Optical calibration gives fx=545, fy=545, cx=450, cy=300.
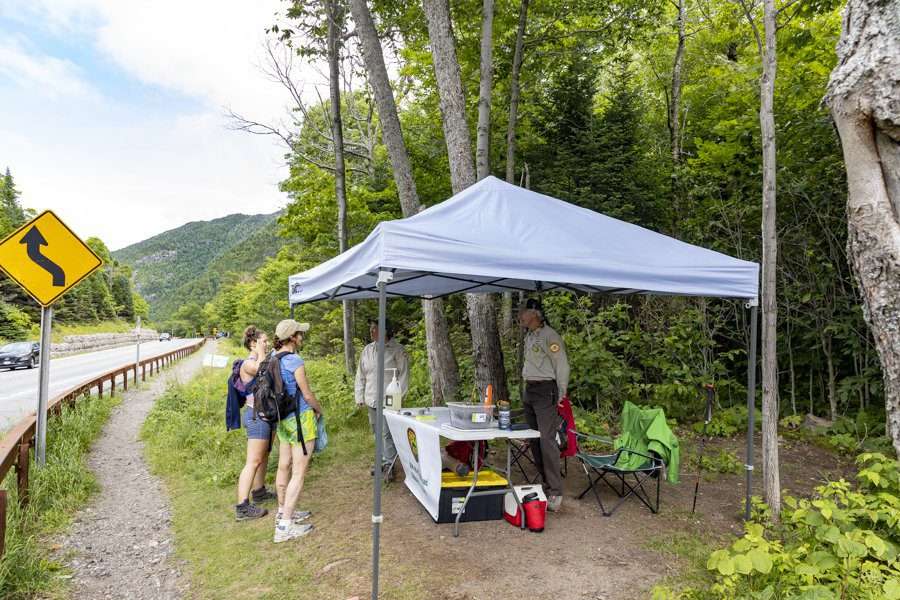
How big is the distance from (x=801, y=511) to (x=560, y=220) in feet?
8.33

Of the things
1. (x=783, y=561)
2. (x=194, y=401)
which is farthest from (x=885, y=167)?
(x=194, y=401)

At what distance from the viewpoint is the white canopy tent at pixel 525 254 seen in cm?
349

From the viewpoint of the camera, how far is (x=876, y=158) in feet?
12.4

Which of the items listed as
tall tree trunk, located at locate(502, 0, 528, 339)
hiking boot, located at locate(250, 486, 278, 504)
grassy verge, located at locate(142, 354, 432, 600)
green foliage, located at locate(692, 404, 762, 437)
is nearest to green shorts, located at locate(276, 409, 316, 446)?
grassy verge, located at locate(142, 354, 432, 600)

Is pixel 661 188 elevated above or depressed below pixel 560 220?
above

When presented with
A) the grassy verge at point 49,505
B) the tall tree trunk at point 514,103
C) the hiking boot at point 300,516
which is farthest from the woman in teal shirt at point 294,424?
the tall tree trunk at point 514,103

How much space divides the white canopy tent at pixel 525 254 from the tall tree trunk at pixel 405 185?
8.95ft

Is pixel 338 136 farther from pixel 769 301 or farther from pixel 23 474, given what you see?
pixel 769 301

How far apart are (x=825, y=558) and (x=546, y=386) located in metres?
2.31

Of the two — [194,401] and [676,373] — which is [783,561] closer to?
[676,373]

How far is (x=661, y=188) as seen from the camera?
10.7m

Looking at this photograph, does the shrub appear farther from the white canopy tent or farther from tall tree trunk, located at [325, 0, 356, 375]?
tall tree trunk, located at [325, 0, 356, 375]

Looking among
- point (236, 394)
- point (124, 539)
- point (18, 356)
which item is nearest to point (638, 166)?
point (236, 394)

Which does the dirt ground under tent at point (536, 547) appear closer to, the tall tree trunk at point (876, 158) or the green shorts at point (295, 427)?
the green shorts at point (295, 427)
